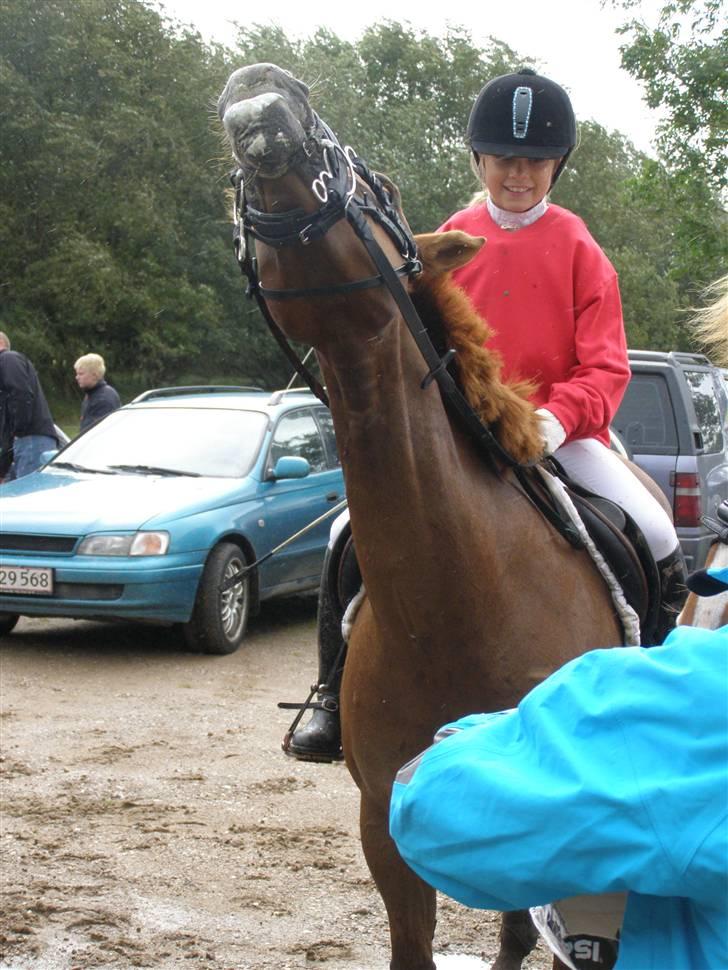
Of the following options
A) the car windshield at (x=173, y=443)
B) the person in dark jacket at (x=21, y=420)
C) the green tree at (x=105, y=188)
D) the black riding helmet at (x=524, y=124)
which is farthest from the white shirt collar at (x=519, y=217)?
the green tree at (x=105, y=188)

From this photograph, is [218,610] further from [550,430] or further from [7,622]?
[550,430]

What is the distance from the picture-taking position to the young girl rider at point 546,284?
3.67 m

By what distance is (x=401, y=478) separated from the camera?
2.94 meters

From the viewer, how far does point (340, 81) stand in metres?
37.9

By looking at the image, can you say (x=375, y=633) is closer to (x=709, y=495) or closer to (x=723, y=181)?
(x=709, y=495)

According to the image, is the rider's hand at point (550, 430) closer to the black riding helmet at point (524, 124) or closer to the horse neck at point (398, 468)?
the horse neck at point (398, 468)

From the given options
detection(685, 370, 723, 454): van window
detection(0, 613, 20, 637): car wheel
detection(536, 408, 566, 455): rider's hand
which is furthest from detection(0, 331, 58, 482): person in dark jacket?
detection(536, 408, 566, 455): rider's hand

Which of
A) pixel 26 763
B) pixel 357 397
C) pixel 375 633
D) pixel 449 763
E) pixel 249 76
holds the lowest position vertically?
pixel 26 763

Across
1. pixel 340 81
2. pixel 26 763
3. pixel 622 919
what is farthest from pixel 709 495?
pixel 340 81

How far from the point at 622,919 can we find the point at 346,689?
179 centimetres

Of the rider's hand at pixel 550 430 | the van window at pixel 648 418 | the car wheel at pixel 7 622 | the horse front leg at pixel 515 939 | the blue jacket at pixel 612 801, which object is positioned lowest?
the car wheel at pixel 7 622

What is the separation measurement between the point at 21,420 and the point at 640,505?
986 cm

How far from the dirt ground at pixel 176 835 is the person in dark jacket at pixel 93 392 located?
5.02m

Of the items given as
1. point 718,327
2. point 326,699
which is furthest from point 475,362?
point 326,699
